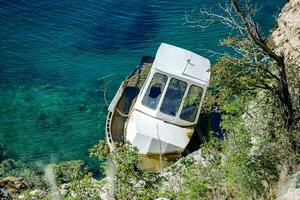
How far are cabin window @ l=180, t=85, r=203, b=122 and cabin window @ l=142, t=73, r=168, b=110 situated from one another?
69 cm

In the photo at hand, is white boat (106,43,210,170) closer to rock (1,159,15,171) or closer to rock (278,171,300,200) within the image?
rock (1,159,15,171)

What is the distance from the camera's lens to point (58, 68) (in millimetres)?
18953

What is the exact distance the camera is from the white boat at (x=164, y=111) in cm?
1345

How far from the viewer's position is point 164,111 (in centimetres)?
1421

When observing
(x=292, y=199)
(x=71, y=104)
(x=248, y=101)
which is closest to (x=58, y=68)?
(x=71, y=104)

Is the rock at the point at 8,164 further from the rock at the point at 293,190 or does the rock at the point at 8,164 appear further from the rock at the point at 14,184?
the rock at the point at 293,190

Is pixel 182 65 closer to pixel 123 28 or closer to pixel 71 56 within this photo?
pixel 71 56

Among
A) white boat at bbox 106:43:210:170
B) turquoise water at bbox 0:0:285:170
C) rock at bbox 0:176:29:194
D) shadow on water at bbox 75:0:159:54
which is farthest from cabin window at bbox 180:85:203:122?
shadow on water at bbox 75:0:159:54

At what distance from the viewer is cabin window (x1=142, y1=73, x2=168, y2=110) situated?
14.3 metres

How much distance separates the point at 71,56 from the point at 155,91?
6034mm

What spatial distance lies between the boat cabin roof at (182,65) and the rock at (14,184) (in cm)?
438

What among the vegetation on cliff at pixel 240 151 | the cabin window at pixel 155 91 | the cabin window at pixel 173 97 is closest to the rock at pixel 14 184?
the vegetation on cliff at pixel 240 151

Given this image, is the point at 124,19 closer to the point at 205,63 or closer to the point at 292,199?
the point at 205,63

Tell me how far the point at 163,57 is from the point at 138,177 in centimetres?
608
